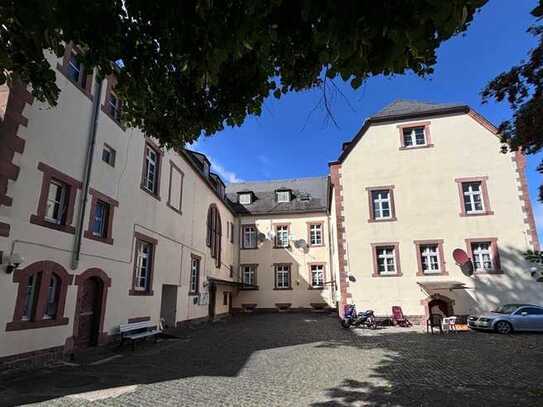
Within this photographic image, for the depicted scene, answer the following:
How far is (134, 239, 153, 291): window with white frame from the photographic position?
43.4 feet

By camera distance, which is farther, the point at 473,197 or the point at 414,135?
the point at 414,135

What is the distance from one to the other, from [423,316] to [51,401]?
50.6 feet

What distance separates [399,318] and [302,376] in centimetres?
1047

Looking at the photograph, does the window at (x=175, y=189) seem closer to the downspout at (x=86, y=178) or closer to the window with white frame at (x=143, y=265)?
the window with white frame at (x=143, y=265)

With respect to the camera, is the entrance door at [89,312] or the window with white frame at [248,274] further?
the window with white frame at [248,274]

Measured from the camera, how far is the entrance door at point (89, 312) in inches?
396

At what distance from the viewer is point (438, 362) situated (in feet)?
27.6

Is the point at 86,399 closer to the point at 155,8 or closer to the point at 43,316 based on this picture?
the point at 43,316

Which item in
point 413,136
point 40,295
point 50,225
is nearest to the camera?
point 40,295

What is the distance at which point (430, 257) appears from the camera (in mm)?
17141

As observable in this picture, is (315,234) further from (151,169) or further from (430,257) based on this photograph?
(151,169)

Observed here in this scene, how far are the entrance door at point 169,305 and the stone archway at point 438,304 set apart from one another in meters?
11.6

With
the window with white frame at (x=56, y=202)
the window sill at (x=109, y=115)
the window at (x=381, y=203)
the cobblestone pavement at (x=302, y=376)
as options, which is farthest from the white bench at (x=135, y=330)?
the window at (x=381, y=203)

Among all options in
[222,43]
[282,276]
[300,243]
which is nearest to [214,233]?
[282,276]
